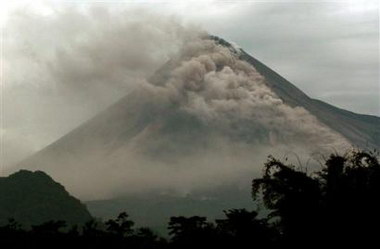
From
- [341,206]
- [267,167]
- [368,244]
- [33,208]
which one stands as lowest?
[368,244]

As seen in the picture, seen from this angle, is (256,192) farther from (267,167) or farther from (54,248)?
(54,248)

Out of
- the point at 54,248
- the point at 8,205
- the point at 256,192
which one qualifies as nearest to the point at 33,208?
the point at 8,205

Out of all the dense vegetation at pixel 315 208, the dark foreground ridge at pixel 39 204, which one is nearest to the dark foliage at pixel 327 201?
the dense vegetation at pixel 315 208

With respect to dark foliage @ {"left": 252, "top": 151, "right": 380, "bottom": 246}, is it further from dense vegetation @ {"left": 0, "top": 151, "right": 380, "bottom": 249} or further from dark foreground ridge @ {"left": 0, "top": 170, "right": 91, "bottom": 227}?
dark foreground ridge @ {"left": 0, "top": 170, "right": 91, "bottom": 227}

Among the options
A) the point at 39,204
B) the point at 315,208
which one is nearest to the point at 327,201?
the point at 315,208

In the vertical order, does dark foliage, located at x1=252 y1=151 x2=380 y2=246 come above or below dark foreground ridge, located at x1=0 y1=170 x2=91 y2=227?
below

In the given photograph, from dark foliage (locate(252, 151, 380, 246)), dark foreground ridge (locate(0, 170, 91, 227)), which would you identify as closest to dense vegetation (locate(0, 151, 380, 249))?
dark foliage (locate(252, 151, 380, 246))

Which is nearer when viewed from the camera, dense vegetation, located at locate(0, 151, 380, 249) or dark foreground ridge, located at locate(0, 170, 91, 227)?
dense vegetation, located at locate(0, 151, 380, 249)

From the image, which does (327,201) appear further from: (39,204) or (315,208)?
(39,204)
